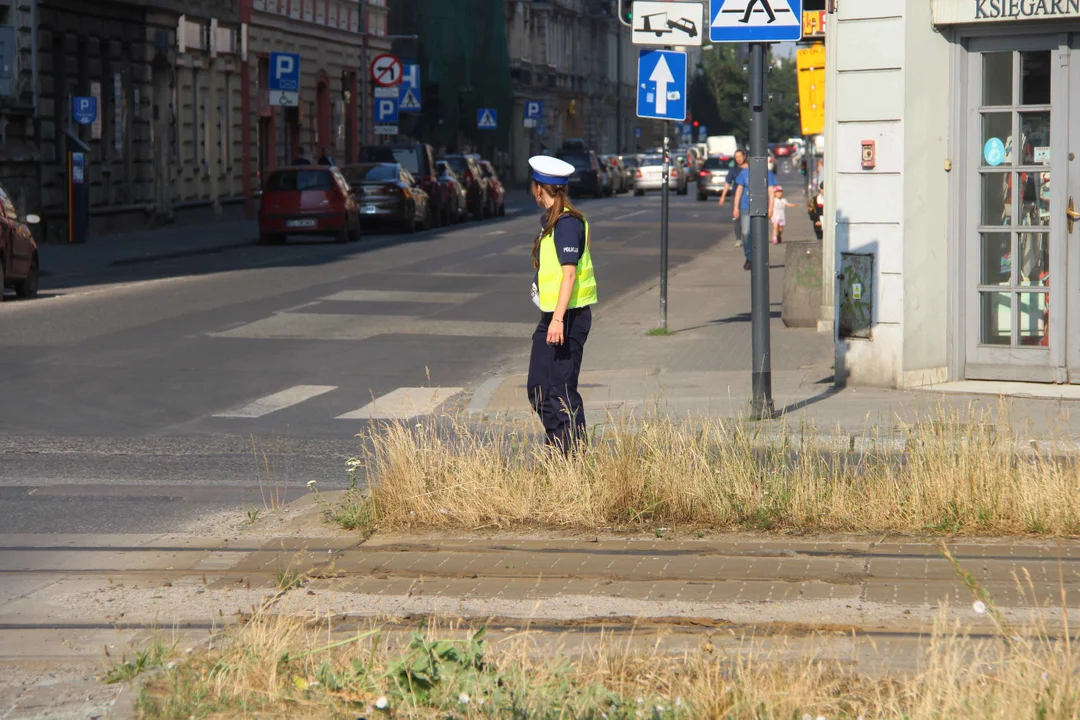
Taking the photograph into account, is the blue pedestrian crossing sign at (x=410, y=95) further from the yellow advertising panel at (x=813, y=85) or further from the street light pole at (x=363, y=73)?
the yellow advertising panel at (x=813, y=85)

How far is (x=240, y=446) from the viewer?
10570mm

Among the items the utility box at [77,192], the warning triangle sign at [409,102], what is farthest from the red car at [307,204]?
the warning triangle sign at [409,102]

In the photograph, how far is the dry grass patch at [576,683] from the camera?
14.1ft

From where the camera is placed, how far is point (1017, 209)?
11.9 meters

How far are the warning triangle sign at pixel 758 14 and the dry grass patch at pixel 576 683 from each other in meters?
6.19

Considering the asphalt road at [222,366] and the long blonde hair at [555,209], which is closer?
the long blonde hair at [555,209]

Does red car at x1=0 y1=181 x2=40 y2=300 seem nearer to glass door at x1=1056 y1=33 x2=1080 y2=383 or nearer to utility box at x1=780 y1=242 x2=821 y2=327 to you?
utility box at x1=780 y1=242 x2=821 y2=327

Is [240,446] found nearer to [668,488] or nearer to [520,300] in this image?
[668,488]

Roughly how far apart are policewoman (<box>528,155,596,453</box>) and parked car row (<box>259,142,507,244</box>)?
84.0 ft

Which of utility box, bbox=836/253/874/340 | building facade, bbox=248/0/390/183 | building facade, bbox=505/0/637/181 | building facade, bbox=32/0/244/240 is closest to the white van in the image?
building facade, bbox=505/0/637/181

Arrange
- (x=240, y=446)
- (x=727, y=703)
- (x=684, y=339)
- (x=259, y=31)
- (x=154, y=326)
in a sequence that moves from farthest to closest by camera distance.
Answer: (x=259, y=31) < (x=154, y=326) < (x=684, y=339) < (x=240, y=446) < (x=727, y=703)

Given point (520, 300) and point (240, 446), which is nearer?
point (240, 446)

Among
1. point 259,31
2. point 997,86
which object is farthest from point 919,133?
point 259,31

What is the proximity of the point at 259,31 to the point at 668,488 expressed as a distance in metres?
42.0
